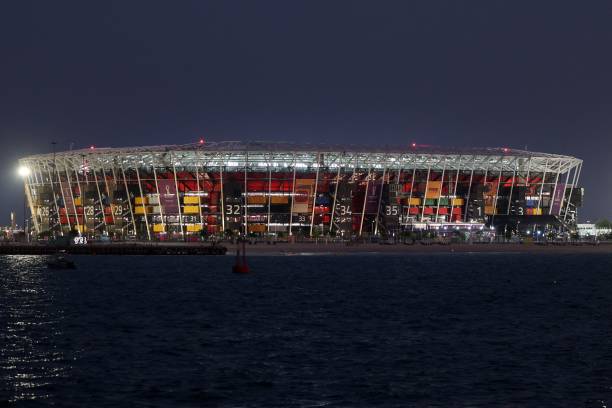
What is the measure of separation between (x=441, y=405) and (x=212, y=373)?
7.21m

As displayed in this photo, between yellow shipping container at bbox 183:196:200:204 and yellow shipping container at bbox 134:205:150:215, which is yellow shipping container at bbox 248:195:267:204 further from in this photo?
yellow shipping container at bbox 134:205:150:215

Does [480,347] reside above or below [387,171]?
above

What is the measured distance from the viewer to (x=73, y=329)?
37.2 metres

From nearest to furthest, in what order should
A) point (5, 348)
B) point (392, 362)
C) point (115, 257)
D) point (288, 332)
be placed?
point (392, 362), point (5, 348), point (288, 332), point (115, 257)

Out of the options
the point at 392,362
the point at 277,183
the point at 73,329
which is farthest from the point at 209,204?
the point at 392,362

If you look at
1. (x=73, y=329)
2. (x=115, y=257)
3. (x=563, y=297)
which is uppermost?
(x=73, y=329)

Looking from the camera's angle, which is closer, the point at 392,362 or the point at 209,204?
the point at 392,362

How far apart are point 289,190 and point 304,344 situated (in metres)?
89.1

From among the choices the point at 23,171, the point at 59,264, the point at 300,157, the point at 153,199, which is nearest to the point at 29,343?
the point at 59,264

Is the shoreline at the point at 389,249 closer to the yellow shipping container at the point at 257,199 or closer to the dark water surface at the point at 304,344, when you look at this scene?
the yellow shipping container at the point at 257,199

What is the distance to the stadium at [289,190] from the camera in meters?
121

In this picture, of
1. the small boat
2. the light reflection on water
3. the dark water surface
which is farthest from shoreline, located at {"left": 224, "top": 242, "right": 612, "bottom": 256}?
the light reflection on water

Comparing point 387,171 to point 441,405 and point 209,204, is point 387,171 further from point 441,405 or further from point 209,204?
point 441,405

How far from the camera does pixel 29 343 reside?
33.0 meters
